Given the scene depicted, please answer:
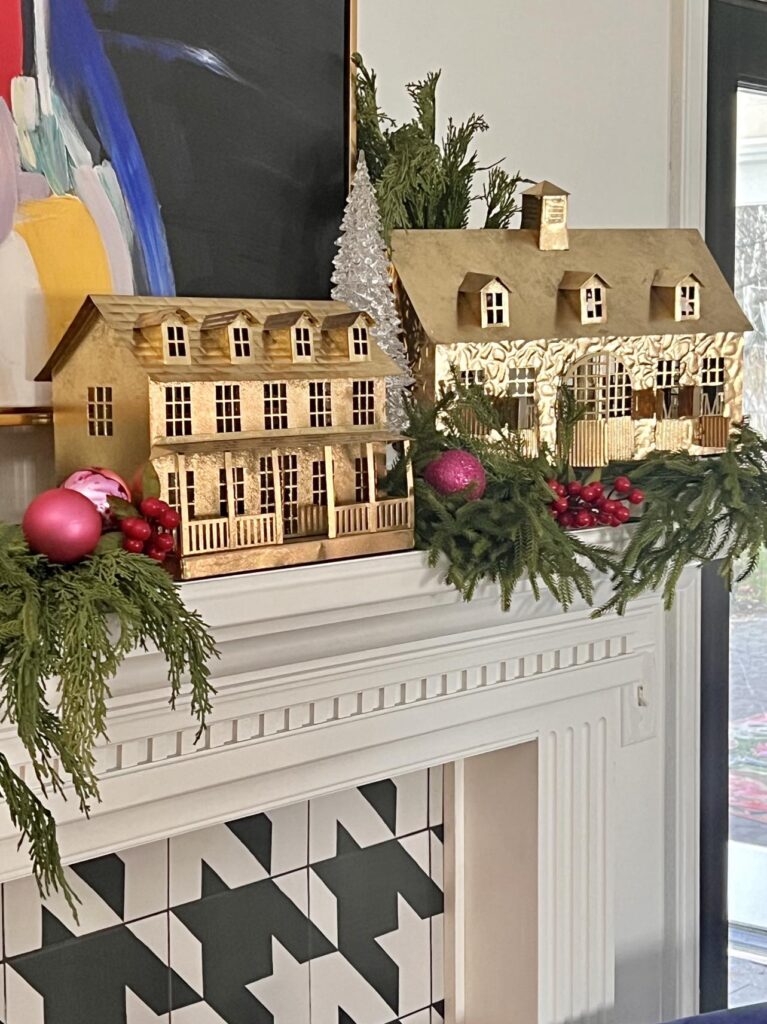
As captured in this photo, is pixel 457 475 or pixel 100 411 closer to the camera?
pixel 100 411

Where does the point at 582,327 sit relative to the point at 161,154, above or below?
below

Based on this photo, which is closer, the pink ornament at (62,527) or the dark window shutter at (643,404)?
the pink ornament at (62,527)

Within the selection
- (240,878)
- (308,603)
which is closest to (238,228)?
(308,603)

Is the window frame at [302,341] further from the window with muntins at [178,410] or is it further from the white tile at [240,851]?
the white tile at [240,851]

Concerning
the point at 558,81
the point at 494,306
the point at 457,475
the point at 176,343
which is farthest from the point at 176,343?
the point at 558,81

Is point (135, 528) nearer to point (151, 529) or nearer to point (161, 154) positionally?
point (151, 529)

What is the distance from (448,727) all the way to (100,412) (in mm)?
581

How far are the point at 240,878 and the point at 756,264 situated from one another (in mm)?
1441

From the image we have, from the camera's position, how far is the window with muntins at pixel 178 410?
108 centimetres

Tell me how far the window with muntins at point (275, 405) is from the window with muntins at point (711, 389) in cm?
62

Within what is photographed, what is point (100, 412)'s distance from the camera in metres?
1.14

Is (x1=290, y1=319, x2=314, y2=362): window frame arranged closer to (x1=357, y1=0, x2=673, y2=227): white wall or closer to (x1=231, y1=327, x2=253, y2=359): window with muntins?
(x1=231, y1=327, x2=253, y2=359): window with muntins

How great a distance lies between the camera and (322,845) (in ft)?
5.42

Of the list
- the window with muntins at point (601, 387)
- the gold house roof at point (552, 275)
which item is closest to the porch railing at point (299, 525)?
the gold house roof at point (552, 275)
